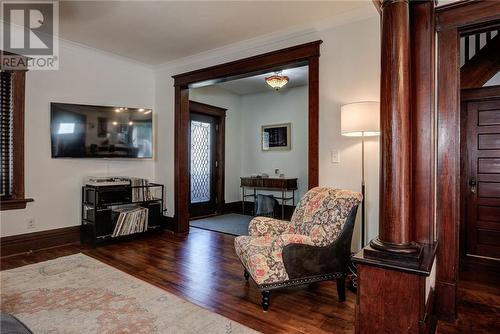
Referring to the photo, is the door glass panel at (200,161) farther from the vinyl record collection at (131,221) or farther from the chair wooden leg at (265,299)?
the chair wooden leg at (265,299)

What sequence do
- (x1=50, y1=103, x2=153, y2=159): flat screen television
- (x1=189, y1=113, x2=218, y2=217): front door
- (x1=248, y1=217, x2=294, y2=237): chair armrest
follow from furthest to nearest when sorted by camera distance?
(x1=189, y1=113, x2=218, y2=217): front door, (x1=50, y1=103, x2=153, y2=159): flat screen television, (x1=248, y1=217, x2=294, y2=237): chair armrest

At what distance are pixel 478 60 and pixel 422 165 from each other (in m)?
2.33

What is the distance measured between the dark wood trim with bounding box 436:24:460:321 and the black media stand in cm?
362

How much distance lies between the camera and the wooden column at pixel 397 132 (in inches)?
64.7

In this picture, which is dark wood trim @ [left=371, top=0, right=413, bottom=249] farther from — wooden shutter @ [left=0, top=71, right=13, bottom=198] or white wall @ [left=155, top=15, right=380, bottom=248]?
wooden shutter @ [left=0, top=71, right=13, bottom=198]

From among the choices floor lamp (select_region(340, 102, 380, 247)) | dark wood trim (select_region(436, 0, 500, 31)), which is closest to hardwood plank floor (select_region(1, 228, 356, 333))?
floor lamp (select_region(340, 102, 380, 247))

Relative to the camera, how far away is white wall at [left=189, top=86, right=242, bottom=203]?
6.31 metres

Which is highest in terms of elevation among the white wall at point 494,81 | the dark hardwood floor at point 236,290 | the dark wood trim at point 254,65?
the dark wood trim at point 254,65

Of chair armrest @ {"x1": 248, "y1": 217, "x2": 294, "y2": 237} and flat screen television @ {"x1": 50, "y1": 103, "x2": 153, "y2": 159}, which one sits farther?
flat screen television @ {"x1": 50, "y1": 103, "x2": 153, "y2": 159}

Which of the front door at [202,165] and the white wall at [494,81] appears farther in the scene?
the front door at [202,165]

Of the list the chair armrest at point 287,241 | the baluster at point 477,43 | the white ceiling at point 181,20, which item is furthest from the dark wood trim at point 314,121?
the baluster at point 477,43

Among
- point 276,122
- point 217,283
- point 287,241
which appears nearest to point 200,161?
point 276,122

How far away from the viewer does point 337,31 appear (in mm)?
3182

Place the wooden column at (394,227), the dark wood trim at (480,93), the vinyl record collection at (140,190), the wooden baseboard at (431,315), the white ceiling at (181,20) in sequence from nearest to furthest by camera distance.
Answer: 1. the wooden column at (394,227)
2. the wooden baseboard at (431,315)
3. the white ceiling at (181,20)
4. the dark wood trim at (480,93)
5. the vinyl record collection at (140,190)
